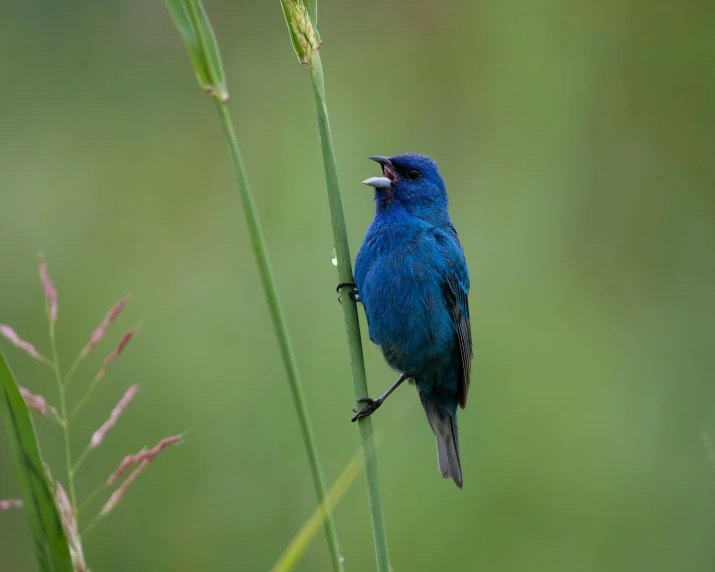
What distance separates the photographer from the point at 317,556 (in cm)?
439

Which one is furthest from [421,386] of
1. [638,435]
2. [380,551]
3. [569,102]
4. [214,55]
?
[569,102]

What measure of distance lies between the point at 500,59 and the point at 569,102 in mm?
650

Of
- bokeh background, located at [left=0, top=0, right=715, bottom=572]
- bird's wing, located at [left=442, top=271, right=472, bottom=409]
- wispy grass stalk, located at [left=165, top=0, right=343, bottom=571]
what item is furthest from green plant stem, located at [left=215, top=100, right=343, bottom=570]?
bokeh background, located at [left=0, top=0, right=715, bottom=572]

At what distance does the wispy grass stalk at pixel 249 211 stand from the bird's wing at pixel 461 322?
2.41m

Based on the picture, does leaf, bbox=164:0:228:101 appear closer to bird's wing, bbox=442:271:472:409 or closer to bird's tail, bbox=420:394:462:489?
bird's wing, bbox=442:271:472:409

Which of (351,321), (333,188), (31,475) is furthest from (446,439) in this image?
(31,475)

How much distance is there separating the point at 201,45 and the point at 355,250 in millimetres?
3547

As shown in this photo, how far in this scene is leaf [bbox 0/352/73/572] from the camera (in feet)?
4.51

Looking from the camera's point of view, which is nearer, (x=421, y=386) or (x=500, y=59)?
(x=421, y=386)

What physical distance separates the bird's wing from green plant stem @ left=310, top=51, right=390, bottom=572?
142 cm

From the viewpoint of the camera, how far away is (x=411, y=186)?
150 inches

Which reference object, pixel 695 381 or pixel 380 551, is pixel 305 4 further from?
pixel 695 381

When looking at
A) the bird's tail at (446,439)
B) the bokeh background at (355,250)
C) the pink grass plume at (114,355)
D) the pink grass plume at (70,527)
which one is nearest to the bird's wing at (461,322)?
the bird's tail at (446,439)

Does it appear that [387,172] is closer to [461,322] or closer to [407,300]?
[407,300]
